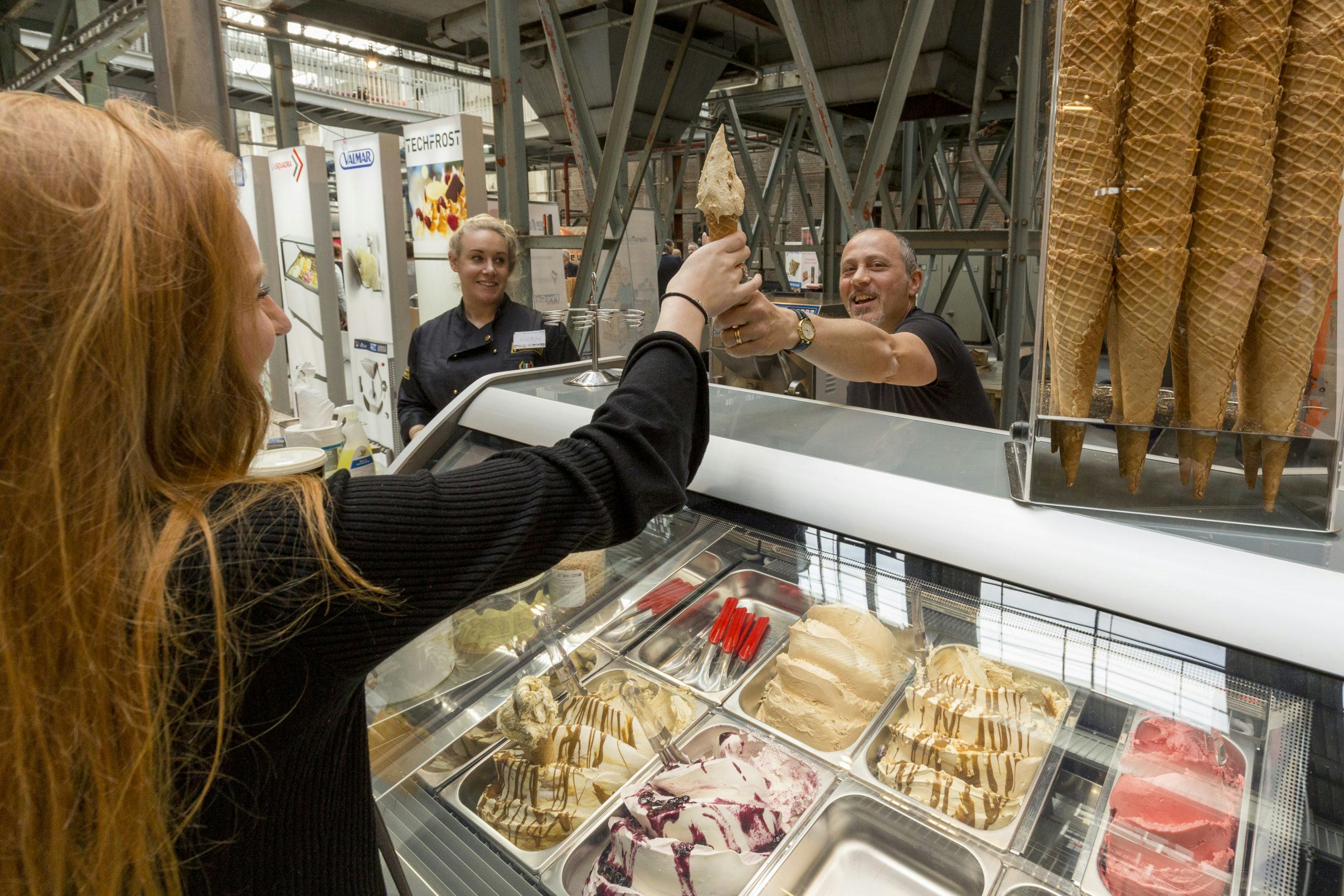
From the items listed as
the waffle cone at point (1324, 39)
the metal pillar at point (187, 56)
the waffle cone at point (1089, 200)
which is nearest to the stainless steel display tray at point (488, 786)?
the waffle cone at point (1089, 200)

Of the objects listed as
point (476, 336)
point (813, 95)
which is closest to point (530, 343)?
point (476, 336)

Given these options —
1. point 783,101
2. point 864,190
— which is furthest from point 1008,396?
point 783,101

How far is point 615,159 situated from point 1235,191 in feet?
11.0

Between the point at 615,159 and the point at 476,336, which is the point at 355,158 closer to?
the point at 615,159

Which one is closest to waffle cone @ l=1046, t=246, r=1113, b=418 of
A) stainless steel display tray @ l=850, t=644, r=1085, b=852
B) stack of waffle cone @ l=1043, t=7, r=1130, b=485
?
stack of waffle cone @ l=1043, t=7, r=1130, b=485

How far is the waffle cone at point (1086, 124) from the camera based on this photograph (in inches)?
30.9

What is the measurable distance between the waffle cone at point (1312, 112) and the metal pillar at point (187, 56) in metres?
2.32

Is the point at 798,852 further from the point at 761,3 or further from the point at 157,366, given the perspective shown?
the point at 761,3

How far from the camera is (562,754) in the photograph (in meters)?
1.25

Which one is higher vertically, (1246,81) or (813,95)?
(813,95)

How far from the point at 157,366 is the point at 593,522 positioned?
0.42 metres

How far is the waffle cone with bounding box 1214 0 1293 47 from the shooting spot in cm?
72

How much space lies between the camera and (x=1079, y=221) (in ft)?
2.64

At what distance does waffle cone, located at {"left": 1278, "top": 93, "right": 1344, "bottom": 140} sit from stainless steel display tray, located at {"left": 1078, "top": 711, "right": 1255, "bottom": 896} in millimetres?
→ 635
